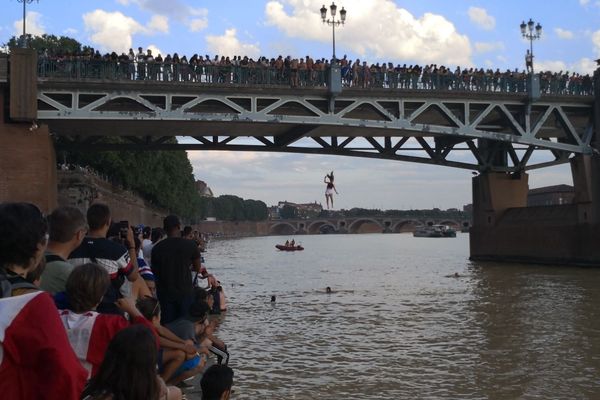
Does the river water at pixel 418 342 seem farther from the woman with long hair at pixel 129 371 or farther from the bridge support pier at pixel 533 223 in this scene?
the bridge support pier at pixel 533 223

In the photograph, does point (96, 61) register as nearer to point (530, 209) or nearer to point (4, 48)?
point (530, 209)

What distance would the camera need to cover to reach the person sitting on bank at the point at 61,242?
4.99m

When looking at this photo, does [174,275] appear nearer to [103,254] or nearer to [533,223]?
[103,254]

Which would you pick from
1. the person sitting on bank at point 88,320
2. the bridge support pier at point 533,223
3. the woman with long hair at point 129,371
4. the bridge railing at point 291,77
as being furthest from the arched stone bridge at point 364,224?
the woman with long hair at point 129,371

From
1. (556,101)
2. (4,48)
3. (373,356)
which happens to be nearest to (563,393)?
(373,356)

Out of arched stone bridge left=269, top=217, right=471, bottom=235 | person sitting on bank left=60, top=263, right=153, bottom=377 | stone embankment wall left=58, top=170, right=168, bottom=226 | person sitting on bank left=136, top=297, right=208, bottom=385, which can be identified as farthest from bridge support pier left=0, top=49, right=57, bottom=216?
arched stone bridge left=269, top=217, right=471, bottom=235

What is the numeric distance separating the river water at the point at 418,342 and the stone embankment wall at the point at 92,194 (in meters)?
12.3

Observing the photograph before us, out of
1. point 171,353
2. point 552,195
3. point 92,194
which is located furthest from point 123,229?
point 552,195

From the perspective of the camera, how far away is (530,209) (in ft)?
130

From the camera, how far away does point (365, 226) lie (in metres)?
193

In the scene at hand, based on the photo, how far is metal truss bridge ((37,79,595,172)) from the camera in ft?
91.9

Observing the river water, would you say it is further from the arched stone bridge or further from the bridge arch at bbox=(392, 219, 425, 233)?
the bridge arch at bbox=(392, 219, 425, 233)

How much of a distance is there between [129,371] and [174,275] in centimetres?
490

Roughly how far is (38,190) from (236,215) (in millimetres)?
172797
